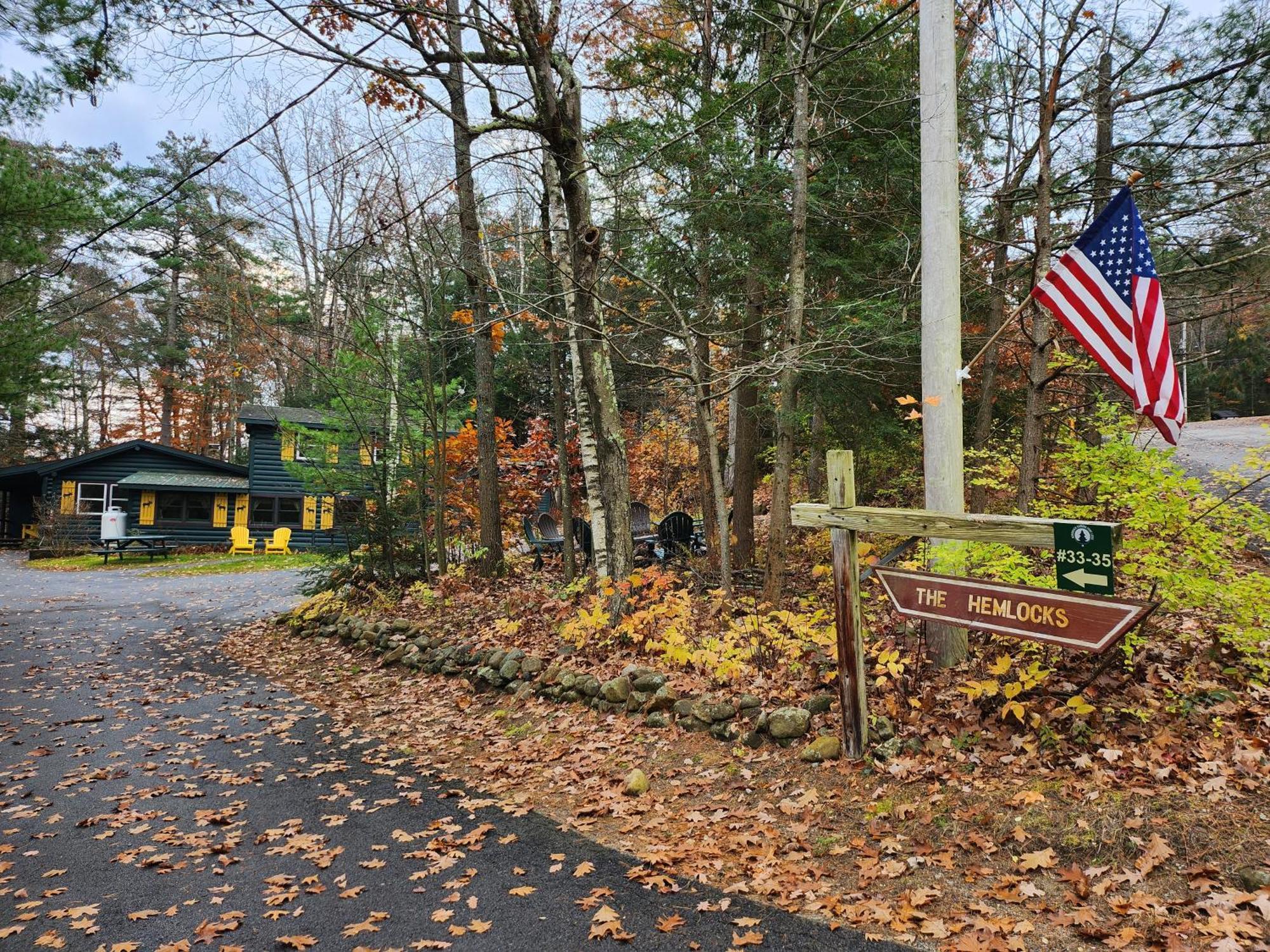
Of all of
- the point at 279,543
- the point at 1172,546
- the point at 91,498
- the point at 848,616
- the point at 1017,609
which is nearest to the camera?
the point at 1017,609

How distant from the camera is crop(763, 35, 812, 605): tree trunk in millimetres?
6984

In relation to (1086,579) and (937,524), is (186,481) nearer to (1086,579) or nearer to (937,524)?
(937,524)

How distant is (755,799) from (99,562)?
26452mm

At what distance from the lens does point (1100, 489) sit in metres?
5.09

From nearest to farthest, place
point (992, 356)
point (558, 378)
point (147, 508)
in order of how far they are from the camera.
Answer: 1. point (992, 356)
2. point (558, 378)
3. point (147, 508)

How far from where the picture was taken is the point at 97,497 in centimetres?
2755

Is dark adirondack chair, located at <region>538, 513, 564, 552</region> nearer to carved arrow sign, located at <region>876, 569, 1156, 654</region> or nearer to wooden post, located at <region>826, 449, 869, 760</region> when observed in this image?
wooden post, located at <region>826, 449, 869, 760</region>

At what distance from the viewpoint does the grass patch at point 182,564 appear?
21.5 metres

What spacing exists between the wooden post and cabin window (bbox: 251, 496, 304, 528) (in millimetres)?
28110

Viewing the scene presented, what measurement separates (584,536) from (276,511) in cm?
2163

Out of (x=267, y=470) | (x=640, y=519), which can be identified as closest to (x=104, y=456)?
(x=267, y=470)

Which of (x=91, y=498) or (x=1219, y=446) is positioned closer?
(x=1219, y=446)

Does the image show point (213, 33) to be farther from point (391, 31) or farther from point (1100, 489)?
point (1100, 489)

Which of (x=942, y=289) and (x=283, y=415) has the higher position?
(x=283, y=415)
